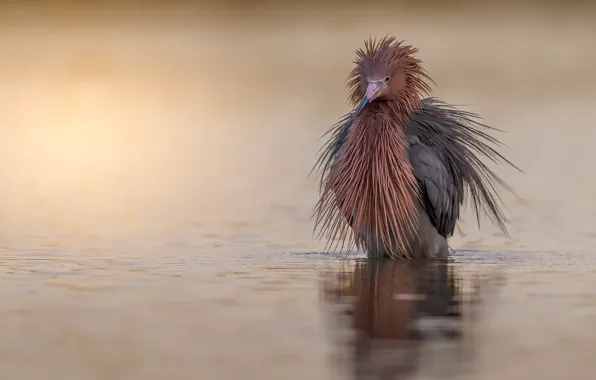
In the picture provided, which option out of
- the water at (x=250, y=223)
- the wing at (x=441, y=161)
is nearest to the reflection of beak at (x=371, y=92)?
the wing at (x=441, y=161)

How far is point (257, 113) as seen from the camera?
17.0 meters

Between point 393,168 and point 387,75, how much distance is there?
1.78 feet

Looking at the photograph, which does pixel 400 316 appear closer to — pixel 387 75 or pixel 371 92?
pixel 371 92

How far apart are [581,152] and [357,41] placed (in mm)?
8939

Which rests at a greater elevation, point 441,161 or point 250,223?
point 441,161

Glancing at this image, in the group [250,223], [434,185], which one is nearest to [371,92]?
[434,185]

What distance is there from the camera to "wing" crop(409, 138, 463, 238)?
8273 millimetres

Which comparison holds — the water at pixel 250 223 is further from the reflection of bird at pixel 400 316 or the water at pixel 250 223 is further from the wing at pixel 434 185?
the wing at pixel 434 185

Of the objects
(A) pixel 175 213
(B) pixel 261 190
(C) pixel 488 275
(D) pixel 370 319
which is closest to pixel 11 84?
(B) pixel 261 190

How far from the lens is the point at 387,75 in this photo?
8.18m

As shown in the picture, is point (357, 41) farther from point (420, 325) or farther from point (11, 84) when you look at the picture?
point (420, 325)

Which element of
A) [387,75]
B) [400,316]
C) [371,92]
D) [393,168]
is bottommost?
[400,316]

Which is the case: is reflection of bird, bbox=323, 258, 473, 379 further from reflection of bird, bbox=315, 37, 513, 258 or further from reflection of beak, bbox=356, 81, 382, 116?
reflection of beak, bbox=356, 81, 382, 116

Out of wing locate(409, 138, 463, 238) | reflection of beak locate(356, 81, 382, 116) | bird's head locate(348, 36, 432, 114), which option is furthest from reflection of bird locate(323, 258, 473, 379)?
bird's head locate(348, 36, 432, 114)
